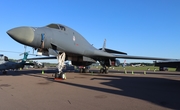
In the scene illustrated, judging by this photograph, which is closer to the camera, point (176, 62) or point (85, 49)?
point (176, 62)

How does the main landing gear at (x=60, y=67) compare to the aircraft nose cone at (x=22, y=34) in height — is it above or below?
below

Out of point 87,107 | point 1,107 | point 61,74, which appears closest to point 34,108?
point 1,107

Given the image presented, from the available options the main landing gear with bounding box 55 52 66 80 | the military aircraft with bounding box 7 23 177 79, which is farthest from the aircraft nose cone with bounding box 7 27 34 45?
the main landing gear with bounding box 55 52 66 80

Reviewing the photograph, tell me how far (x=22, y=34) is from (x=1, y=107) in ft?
22.2

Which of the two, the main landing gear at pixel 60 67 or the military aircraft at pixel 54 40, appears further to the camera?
the main landing gear at pixel 60 67

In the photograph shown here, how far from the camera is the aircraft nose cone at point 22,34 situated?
10695 mm

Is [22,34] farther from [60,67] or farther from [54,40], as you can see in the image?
[60,67]

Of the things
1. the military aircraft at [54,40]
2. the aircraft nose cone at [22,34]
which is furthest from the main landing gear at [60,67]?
the aircraft nose cone at [22,34]

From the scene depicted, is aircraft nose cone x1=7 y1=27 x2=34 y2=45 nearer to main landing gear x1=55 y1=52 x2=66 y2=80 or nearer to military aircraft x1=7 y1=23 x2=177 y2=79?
military aircraft x1=7 y1=23 x2=177 y2=79

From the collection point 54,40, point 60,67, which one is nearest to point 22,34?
point 54,40

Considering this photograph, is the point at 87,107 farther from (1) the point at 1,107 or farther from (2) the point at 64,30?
(2) the point at 64,30

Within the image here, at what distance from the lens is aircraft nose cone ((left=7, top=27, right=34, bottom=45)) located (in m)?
10.7

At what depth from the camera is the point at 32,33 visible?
11.3m

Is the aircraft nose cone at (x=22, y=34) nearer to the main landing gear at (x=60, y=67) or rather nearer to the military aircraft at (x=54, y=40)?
the military aircraft at (x=54, y=40)
